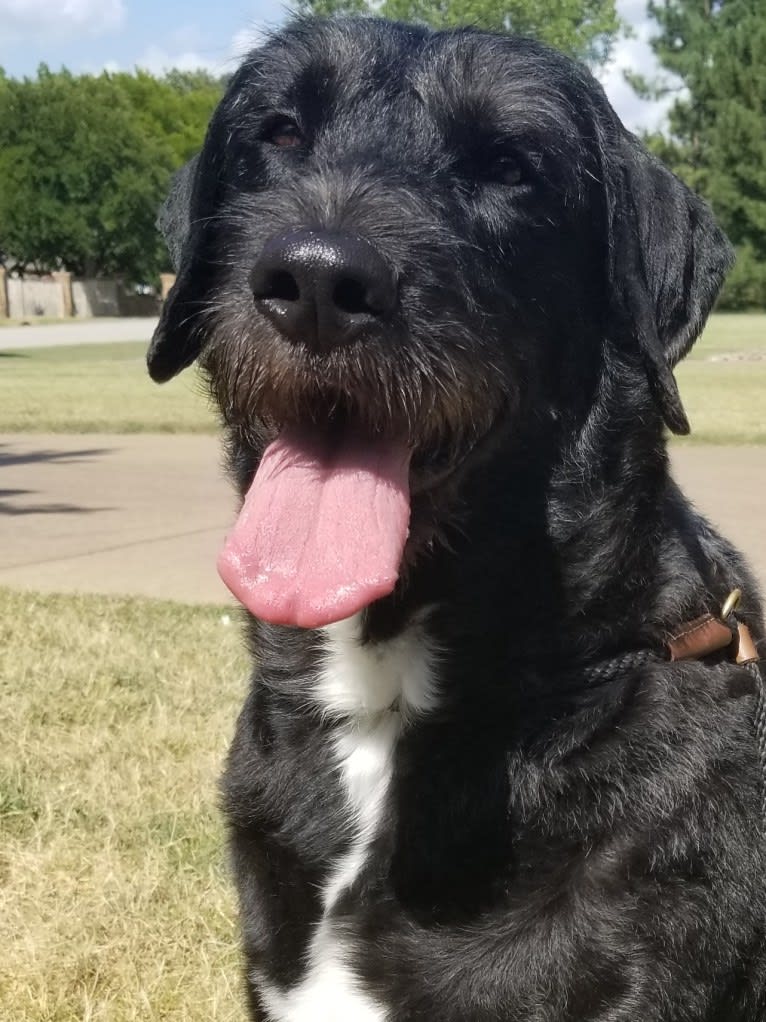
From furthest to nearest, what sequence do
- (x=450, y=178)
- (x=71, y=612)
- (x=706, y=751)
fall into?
(x=71, y=612) → (x=450, y=178) → (x=706, y=751)

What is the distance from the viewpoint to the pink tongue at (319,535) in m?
2.20

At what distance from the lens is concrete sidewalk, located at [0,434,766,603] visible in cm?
673

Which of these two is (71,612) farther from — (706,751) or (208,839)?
(706,751)

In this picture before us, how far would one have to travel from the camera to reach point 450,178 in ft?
8.18

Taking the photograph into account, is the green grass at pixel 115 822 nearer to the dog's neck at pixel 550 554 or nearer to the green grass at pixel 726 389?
the dog's neck at pixel 550 554

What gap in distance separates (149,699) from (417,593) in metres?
2.54

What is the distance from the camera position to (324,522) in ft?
7.39

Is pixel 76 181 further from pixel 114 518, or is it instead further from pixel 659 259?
pixel 659 259

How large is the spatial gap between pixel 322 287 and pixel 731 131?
5476 cm

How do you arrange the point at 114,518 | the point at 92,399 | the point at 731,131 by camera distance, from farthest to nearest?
the point at 731,131 < the point at 92,399 < the point at 114,518

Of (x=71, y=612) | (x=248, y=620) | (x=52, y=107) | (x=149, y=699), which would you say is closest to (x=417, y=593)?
(x=248, y=620)

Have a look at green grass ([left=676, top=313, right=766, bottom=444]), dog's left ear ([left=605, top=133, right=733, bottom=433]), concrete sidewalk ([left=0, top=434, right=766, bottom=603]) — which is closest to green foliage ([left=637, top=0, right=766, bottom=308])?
green grass ([left=676, top=313, right=766, bottom=444])

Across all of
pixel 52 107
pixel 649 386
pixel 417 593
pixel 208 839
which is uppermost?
pixel 649 386

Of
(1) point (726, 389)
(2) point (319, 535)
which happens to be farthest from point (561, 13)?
(2) point (319, 535)
